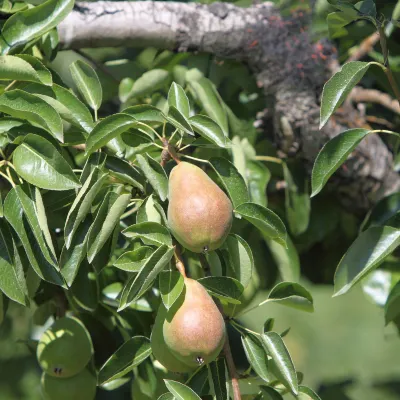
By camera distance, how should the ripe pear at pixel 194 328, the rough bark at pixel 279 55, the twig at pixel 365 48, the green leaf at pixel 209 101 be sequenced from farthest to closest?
the twig at pixel 365 48 → the rough bark at pixel 279 55 → the green leaf at pixel 209 101 → the ripe pear at pixel 194 328

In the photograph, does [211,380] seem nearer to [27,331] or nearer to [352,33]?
[352,33]

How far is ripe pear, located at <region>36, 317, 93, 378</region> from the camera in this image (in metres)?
0.97

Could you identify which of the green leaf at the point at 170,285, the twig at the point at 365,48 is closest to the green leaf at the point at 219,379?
the green leaf at the point at 170,285

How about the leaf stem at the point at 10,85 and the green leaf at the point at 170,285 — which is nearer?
the green leaf at the point at 170,285

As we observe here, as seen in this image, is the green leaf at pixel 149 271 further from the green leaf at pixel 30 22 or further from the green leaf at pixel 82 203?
the green leaf at pixel 30 22

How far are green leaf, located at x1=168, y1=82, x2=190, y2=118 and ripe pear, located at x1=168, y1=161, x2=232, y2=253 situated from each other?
0.39ft

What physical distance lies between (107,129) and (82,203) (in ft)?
0.29

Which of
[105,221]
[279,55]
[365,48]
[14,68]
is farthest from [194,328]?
[365,48]

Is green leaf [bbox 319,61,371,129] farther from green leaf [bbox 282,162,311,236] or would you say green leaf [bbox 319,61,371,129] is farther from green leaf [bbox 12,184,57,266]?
green leaf [bbox 282,162,311,236]

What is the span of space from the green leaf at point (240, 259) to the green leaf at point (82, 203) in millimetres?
173

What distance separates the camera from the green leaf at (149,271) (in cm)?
76

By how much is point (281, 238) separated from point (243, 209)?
2.4 inches

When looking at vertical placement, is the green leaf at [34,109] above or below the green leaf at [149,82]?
above

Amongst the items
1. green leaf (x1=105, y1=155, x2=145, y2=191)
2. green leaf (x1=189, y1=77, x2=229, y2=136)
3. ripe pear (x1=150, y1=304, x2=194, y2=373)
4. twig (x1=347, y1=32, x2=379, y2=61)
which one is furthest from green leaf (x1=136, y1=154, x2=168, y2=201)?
twig (x1=347, y1=32, x2=379, y2=61)
